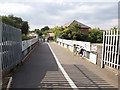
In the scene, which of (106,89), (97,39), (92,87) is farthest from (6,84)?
(97,39)

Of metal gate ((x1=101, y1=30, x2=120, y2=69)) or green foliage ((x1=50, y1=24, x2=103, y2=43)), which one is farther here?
green foliage ((x1=50, y1=24, x2=103, y2=43))

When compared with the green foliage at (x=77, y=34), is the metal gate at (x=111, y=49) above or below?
below

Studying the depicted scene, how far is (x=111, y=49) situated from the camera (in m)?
6.52

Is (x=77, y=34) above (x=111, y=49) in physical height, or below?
above

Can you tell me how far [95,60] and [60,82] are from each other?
4.29 meters

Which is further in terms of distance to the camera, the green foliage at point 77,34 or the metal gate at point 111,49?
the green foliage at point 77,34

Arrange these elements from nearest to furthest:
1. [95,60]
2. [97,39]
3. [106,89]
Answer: [106,89] → [95,60] → [97,39]

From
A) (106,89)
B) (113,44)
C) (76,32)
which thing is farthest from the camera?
(76,32)

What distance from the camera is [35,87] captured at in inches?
167

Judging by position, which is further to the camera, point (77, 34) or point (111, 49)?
point (77, 34)

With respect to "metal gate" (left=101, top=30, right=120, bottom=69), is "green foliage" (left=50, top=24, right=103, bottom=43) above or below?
above

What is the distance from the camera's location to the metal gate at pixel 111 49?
5848 mm

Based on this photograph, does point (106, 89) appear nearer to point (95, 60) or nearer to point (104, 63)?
point (104, 63)

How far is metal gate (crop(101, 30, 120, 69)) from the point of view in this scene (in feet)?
19.2
